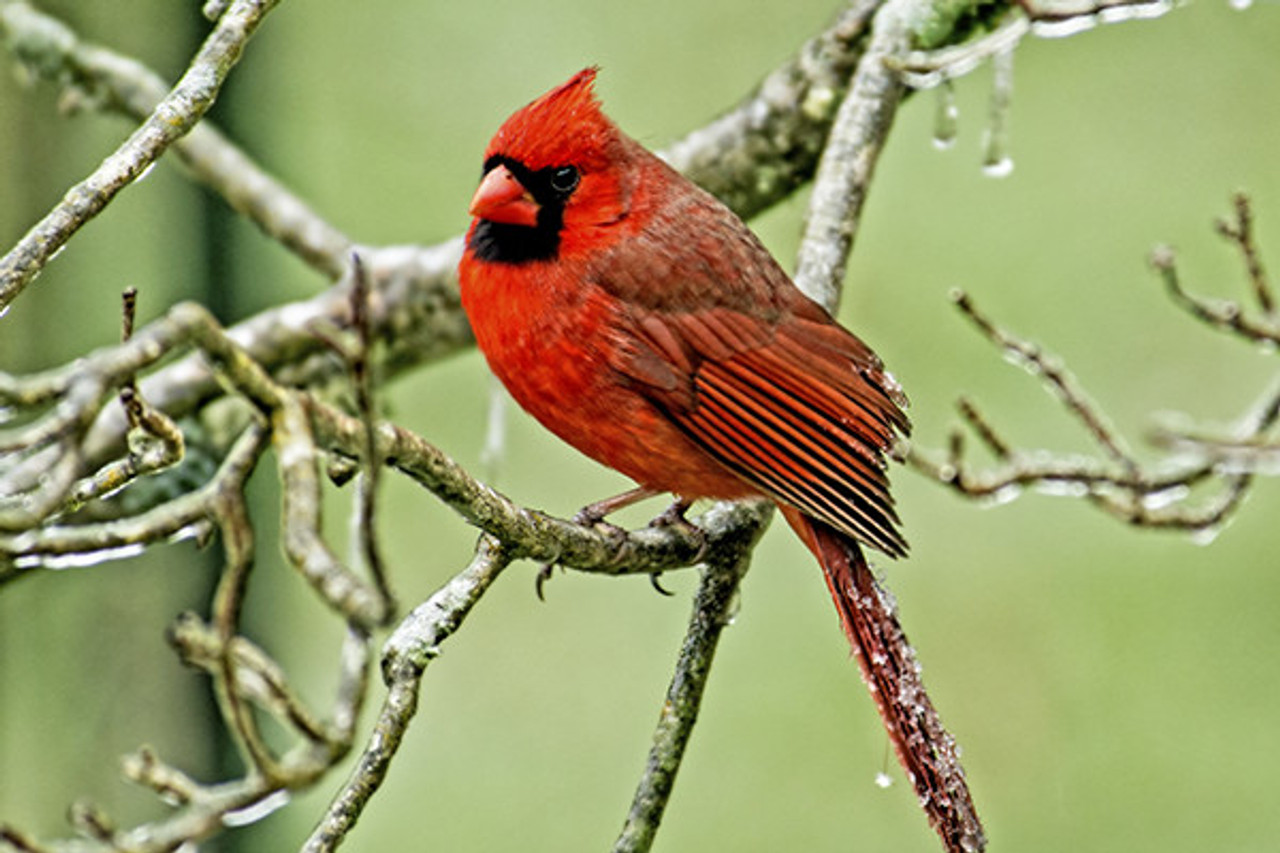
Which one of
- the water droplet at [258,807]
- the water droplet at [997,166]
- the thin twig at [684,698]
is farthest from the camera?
the water droplet at [997,166]

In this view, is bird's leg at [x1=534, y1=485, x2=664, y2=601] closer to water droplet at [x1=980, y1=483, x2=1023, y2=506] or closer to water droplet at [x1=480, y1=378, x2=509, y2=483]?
water droplet at [x1=980, y1=483, x2=1023, y2=506]

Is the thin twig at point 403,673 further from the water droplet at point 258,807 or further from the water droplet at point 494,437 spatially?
the water droplet at point 494,437

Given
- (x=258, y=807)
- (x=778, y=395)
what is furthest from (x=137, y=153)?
(x=778, y=395)

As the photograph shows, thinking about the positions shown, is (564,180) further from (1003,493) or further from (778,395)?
(1003,493)

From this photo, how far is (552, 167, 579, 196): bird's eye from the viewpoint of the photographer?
2494 millimetres

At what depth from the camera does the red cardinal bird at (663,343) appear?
2357 millimetres

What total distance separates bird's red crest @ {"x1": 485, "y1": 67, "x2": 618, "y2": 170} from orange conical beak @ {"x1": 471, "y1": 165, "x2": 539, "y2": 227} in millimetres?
37

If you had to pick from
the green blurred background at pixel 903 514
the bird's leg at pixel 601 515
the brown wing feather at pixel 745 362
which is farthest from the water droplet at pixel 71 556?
the green blurred background at pixel 903 514

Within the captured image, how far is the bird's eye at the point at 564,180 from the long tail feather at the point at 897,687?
0.57 m

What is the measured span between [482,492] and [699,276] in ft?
3.20

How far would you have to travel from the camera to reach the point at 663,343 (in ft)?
8.00

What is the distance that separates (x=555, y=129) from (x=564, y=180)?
8 centimetres

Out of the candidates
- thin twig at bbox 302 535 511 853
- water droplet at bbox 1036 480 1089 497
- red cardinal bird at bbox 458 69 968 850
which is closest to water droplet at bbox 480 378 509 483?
red cardinal bird at bbox 458 69 968 850

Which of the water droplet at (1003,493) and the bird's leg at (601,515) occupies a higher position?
the bird's leg at (601,515)
